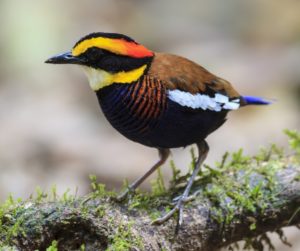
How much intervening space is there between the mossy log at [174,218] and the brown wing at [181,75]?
58 cm

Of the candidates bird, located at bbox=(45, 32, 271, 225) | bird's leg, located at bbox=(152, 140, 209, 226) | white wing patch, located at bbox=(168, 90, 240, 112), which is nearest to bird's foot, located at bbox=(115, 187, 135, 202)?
bird, located at bbox=(45, 32, 271, 225)

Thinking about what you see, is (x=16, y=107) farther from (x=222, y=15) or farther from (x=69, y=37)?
(x=222, y=15)

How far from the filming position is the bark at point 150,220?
3.19 m

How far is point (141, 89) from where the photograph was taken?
3764 mm

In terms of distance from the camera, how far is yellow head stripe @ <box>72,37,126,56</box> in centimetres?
366

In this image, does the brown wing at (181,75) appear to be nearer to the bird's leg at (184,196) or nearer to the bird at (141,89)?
the bird at (141,89)

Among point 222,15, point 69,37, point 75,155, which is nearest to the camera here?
point 75,155

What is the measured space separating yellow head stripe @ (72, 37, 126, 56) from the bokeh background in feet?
11.0

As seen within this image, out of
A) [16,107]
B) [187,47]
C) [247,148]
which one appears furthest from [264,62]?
[16,107]

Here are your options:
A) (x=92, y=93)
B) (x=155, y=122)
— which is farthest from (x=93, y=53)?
(x=92, y=93)

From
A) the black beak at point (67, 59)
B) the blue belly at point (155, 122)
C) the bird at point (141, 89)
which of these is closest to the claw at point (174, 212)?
the bird at point (141, 89)

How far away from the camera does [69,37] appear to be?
10.3 metres

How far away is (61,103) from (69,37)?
181 cm

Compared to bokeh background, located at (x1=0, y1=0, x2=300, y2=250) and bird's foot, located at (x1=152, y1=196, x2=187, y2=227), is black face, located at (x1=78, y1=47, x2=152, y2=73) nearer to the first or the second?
bird's foot, located at (x1=152, y1=196, x2=187, y2=227)
